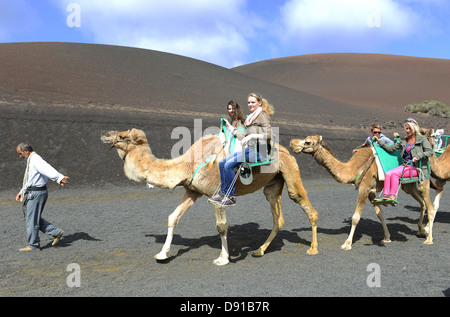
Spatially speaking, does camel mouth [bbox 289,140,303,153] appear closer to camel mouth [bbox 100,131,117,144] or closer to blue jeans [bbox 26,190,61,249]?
camel mouth [bbox 100,131,117,144]

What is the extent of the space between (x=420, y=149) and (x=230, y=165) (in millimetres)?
4248

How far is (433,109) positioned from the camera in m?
50.9

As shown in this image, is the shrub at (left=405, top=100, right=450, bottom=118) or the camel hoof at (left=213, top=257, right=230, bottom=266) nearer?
the camel hoof at (left=213, top=257, right=230, bottom=266)

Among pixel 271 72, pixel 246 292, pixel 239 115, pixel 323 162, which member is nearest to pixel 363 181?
pixel 323 162

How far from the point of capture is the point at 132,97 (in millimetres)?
32094

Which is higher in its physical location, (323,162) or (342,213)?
(323,162)

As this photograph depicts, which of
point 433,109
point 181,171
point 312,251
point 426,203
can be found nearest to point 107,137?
point 181,171

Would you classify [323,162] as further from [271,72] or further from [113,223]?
[271,72]

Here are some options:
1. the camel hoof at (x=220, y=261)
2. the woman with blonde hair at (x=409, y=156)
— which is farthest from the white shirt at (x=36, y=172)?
the woman with blonde hair at (x=409, y=156)

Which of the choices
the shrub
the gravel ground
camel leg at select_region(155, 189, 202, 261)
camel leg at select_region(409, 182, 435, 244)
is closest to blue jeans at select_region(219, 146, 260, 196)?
camel leg at select_region(155, 189, 202, 261)

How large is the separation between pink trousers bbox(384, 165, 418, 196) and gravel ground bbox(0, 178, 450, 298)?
1.15 m

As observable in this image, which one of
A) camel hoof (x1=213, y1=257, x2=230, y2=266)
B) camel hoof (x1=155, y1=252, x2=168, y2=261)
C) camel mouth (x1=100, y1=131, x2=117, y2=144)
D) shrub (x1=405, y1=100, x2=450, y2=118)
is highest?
shrub (x1=405, y1=100, x2=450, y2=118)

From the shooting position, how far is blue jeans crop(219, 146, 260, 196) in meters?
5.94

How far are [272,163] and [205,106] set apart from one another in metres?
27.9
